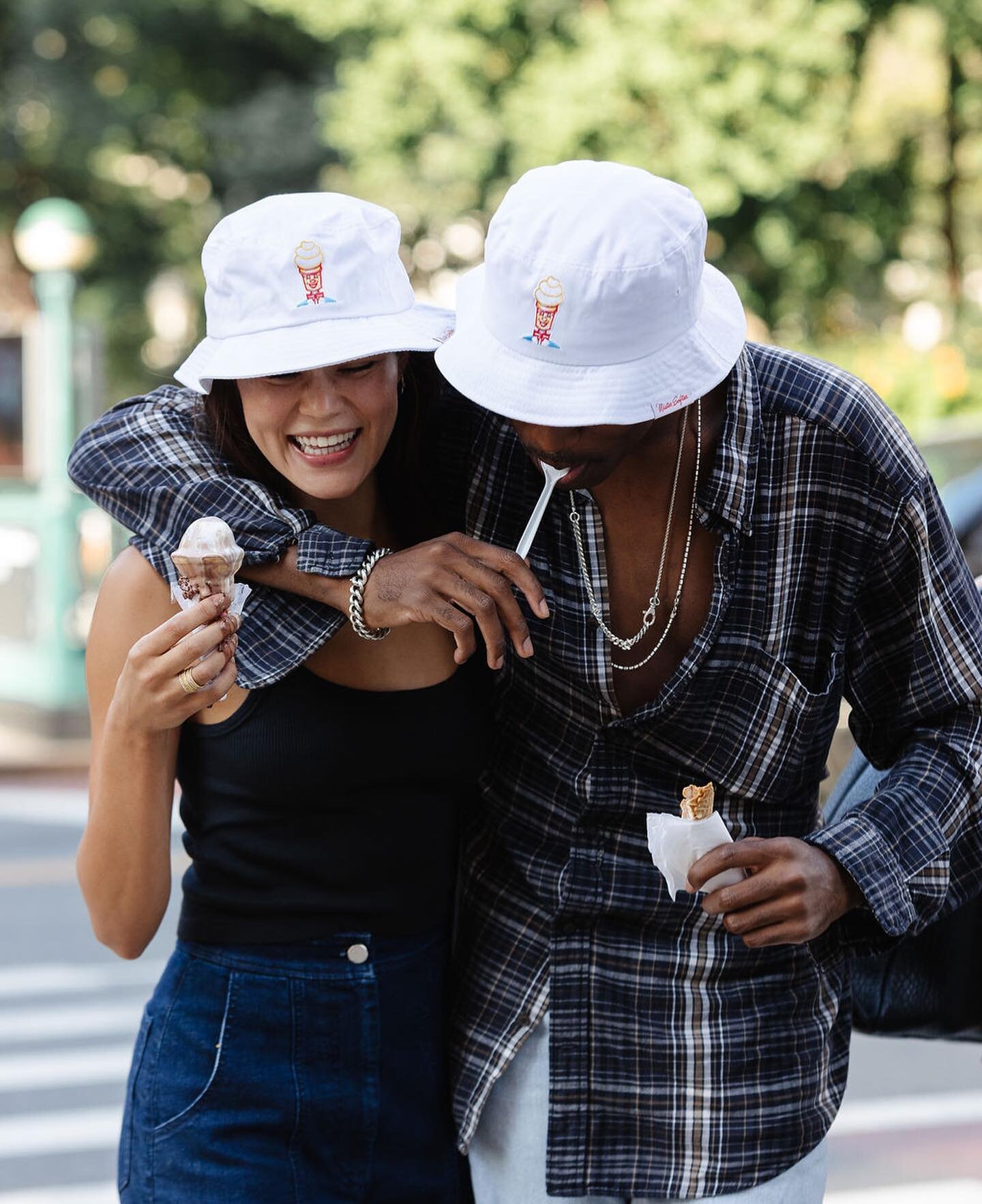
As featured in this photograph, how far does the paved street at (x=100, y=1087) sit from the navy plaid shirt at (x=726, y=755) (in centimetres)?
287

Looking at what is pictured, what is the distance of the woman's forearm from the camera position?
2.12 m

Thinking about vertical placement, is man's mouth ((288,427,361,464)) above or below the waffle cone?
above

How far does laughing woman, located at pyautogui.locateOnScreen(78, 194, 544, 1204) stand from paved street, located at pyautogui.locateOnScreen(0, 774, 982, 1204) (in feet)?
9.89

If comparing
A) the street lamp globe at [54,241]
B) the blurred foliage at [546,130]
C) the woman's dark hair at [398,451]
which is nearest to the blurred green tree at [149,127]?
the blurred foliage at [546,130]

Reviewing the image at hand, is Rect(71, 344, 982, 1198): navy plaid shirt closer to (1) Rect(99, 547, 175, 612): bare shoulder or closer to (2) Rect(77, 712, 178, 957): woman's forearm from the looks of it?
(1) Rect(99, 547, 175, 612): bare shoulder

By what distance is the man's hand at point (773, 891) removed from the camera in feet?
6.51

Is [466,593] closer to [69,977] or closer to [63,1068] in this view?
[63,1068]

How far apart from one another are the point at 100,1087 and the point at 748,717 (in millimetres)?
4267

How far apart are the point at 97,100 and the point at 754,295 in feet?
36.9

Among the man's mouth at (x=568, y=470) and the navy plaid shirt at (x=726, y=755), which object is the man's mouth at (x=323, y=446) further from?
the man's mouth at (x=568, y=470)

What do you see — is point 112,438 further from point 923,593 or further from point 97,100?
point 97,100

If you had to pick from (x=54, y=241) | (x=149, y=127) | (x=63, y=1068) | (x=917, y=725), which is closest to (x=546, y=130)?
(x=54, y=241)

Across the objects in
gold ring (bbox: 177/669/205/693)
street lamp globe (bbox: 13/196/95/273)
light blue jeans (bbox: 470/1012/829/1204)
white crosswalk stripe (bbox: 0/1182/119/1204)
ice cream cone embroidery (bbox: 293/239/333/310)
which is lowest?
white crosswalk stripe (bbox: 0/1182/119/1204)

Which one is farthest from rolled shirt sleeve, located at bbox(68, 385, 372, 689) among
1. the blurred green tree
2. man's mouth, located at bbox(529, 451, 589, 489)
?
the blurred green tree
